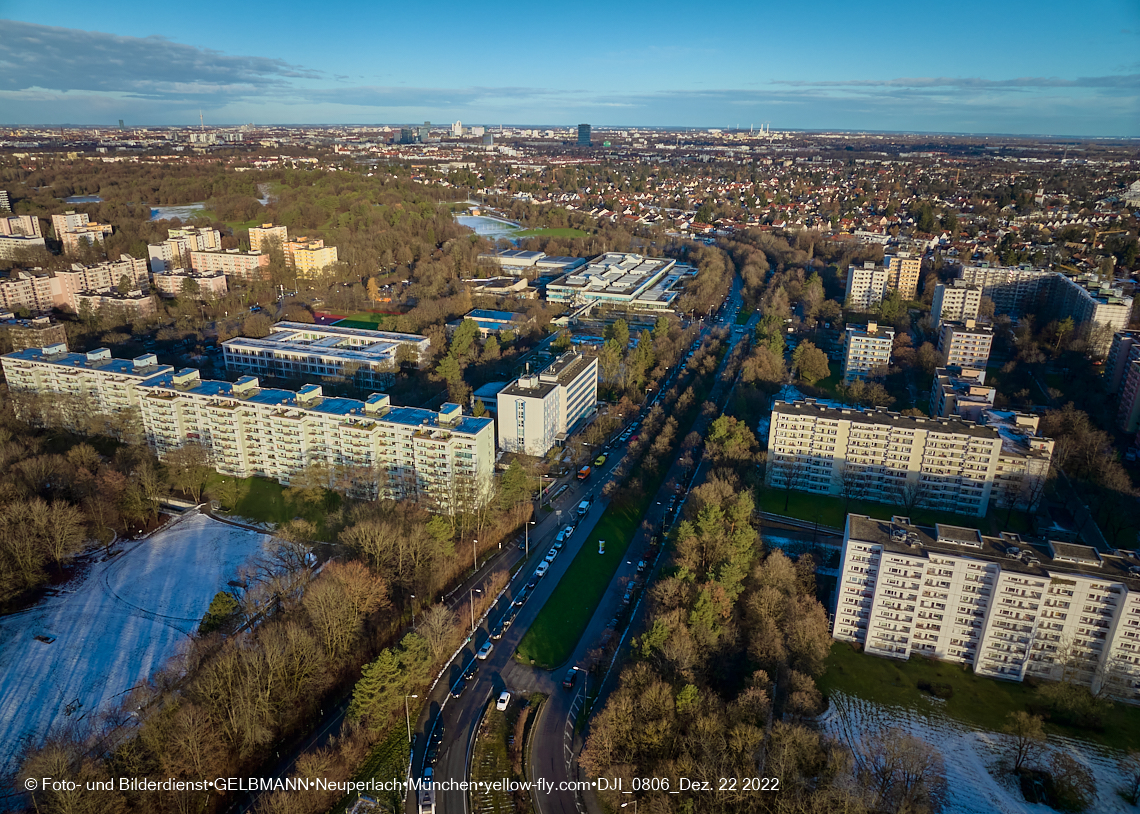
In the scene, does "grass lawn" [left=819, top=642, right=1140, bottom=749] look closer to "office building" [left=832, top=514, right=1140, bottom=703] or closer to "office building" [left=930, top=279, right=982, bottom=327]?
"office building" [left=832, top=514, right=1140, bottom=703]

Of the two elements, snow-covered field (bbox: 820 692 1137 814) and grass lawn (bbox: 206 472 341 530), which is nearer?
snow-covered field (bbox: 820 692 1137 814)

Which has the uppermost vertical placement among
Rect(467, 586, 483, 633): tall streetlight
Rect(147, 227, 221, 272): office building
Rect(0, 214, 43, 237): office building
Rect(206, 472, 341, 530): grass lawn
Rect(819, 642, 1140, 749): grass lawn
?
Rect(0, 214, 43, 237): office building

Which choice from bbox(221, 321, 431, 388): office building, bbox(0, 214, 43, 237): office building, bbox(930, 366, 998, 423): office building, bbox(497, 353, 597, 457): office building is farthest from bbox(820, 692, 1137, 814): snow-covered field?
bbox(0, 214, 43, 237): office building

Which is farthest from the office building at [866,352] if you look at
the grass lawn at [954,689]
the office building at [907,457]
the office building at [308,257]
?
the office building at [308,257]

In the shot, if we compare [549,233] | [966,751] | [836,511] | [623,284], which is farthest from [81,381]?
[549,233]

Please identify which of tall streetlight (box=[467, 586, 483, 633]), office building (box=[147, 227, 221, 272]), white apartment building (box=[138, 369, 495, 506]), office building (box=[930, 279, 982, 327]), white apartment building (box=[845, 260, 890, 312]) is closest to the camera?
tall streetlight (box=[467, 586, 483, 633])

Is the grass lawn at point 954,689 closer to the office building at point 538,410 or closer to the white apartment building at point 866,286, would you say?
the office building at point 538,410

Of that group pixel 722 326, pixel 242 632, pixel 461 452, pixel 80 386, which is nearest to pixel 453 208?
pixel 722 326

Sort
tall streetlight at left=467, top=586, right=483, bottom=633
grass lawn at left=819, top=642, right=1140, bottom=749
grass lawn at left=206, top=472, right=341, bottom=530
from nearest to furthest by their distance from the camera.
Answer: grass lawn at left=819, top=642, right=1140, bottom=749 → tall streetlight at left=467, top=586, right=483, bottom=633 → grass lawn at left=206, top=472, right=341, bottom=530
